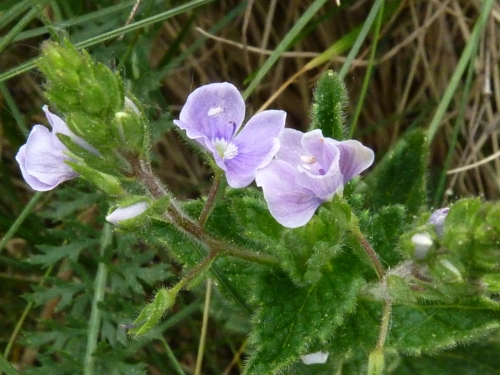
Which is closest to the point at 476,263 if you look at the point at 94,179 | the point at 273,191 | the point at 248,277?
the point at 273,191

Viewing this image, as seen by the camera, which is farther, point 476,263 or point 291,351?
point 291,351

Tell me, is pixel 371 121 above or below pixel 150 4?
below

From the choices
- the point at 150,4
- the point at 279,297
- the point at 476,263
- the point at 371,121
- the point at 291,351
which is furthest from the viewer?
the point at 371,121

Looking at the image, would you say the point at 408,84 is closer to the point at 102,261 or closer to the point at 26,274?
the point at 102,261

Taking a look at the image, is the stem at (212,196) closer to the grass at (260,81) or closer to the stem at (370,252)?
the stem at (370,252)

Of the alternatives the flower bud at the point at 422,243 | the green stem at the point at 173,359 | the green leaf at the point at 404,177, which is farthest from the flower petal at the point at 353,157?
the green stem at the point at 173,359

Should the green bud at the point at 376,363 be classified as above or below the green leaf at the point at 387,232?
above

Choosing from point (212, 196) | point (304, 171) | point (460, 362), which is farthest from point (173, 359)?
point (460, 362)
